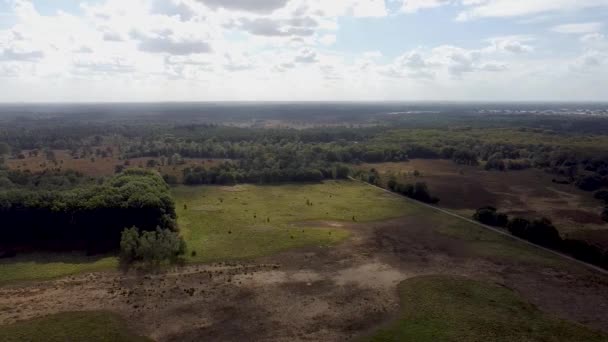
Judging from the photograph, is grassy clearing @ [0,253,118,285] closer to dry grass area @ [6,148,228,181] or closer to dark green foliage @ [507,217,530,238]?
dry grass area @ [6,148,228,181]

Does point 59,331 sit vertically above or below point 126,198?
below

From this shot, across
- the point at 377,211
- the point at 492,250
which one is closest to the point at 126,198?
the point at 377,211

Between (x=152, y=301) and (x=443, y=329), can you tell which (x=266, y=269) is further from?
(x=443, y=329)

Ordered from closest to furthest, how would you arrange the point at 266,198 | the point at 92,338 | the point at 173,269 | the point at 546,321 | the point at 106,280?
the point at 92,338
the point at 546,321
the point at 106,280
the point at 173,269
the point at 266,198

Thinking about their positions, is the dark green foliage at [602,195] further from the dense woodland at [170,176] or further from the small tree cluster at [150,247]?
the small tree cluster at [150,247]

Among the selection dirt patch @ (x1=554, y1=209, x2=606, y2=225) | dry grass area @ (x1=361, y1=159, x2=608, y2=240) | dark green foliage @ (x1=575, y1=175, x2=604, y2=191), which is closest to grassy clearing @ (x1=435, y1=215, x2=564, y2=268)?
dry grass area @ (x1=361, y1=159, x2=608, y2=240)

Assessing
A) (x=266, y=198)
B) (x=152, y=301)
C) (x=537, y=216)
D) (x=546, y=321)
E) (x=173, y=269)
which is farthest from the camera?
(x=266, y=198)
